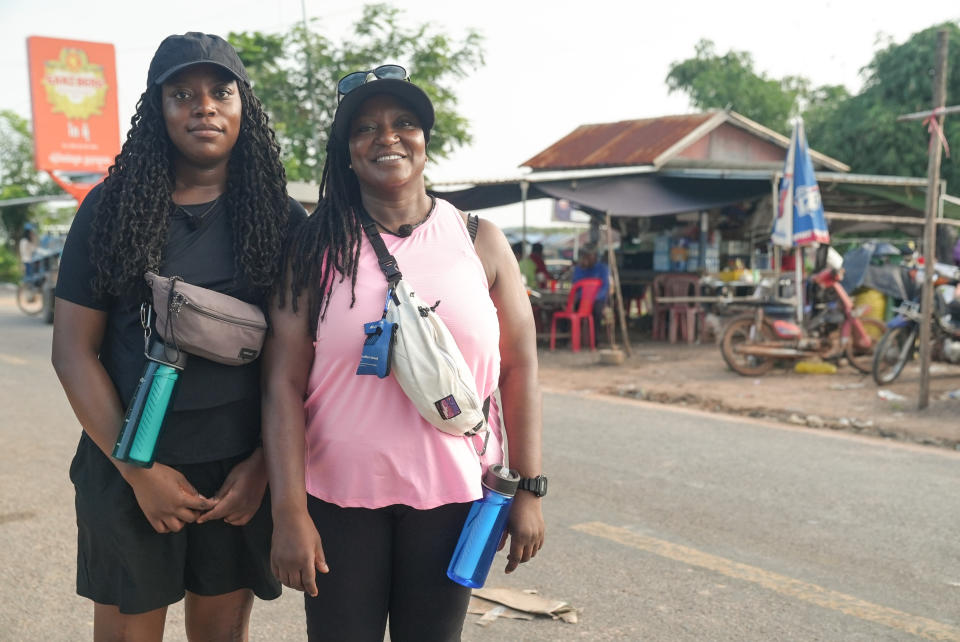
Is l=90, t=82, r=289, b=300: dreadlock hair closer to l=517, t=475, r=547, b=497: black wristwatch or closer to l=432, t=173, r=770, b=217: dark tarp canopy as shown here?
l=517, t=475, r=547, b=497: black wristwatch

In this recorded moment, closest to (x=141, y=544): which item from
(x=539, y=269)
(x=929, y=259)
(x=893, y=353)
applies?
(x=929, y=259)

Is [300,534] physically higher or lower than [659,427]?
higher

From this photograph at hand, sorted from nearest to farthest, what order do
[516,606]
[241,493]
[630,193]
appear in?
[241,493], [516,606], [630,193]

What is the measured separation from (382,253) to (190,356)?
48 cm

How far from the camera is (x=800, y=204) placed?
33.8 ft

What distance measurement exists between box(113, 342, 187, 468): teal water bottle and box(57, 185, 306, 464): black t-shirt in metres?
0.06

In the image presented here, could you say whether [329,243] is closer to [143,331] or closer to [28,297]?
[143,331]

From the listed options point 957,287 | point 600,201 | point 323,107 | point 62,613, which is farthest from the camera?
point 323,107

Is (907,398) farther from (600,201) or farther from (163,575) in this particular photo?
(163,575)

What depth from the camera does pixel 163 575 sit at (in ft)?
6.73

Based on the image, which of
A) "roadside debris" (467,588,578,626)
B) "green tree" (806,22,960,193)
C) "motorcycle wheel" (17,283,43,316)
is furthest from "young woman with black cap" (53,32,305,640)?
"green tree" (806,22,960,193)

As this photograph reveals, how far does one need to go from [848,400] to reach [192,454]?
7.53 m

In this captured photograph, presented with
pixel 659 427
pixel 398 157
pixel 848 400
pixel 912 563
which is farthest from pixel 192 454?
pixel 848 400

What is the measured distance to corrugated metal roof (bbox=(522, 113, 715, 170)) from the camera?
16031mm
